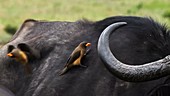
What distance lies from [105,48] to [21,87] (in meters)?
2.24

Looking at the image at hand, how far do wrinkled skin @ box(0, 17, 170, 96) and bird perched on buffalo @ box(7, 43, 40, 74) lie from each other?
7 cm

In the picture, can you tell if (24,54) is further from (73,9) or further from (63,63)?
(73,9)

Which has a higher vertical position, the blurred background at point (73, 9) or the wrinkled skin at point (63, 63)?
the wrinkled skin at point (63, 63)

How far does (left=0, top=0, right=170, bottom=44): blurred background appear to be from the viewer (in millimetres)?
21719

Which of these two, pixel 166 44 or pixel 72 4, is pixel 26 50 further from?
pixel 72 4

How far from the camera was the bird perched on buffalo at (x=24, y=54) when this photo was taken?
23.9 feet

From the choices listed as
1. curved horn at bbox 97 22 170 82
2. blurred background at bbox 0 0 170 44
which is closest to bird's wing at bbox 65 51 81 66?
curved horn at bbox 97 22 170 82

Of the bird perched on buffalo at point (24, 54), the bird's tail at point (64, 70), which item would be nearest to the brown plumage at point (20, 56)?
the bird perched on buffalo at point (24, 54)

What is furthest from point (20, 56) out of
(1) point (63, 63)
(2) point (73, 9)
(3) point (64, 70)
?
(2) point (73, 9)

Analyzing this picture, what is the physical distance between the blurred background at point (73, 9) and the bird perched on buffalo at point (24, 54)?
12415mm

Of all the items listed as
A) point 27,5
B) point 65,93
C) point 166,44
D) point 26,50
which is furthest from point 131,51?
point 27,5

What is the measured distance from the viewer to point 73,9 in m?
25.0

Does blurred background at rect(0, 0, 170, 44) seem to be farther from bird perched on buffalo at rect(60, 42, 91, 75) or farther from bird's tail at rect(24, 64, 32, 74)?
bird perched on buffalo at rect(60, 42, 91, 75)

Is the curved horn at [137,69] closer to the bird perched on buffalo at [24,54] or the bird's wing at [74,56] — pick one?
the bird's wing at [74,56]
